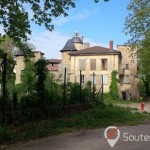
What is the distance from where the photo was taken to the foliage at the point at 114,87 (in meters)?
66.4

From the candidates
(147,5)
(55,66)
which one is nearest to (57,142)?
(147,5)

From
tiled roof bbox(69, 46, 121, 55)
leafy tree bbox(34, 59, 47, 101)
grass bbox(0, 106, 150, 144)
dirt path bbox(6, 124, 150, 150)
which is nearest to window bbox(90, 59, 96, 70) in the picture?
tiled roof bbox(69, 46, 121, 55)

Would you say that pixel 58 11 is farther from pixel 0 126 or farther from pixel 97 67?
pixel 97 67

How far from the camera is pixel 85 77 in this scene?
7125 centimetres

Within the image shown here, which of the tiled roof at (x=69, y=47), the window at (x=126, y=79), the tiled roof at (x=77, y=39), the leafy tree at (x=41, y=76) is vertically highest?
the tiled roof at (x=77, y=39)

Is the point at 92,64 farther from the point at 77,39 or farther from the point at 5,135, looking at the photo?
the point at 5,135

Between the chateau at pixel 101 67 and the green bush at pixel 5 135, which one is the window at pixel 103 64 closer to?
the chateau at pixel 101 67

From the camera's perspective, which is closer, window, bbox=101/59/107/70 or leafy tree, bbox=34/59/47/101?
leafy tree, bbox=34/59/47/101

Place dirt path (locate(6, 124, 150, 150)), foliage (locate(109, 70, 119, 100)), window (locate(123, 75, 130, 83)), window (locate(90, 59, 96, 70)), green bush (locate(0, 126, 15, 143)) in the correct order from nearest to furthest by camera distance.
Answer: dirt path (locate(6, 124, 150, 150)) < green bush (locate(0, 126, 15, 143)) < foliage (locate(109, 70, 119, 100)) < window (locate(90, 59, 96, 70)) < window (locate(123, 75, 130, 83))

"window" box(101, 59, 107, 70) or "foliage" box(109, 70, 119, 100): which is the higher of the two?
"window" box(101, 59, 107, 70)

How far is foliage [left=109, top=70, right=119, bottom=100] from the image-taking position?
2616 inches

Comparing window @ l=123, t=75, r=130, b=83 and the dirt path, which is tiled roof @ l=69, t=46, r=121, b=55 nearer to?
window @ l=123, t=75, r=130, b=83

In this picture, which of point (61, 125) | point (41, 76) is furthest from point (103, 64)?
point (61, 125)

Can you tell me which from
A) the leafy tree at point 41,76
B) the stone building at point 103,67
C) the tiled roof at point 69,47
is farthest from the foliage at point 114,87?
the leafy tree at point 41,76
